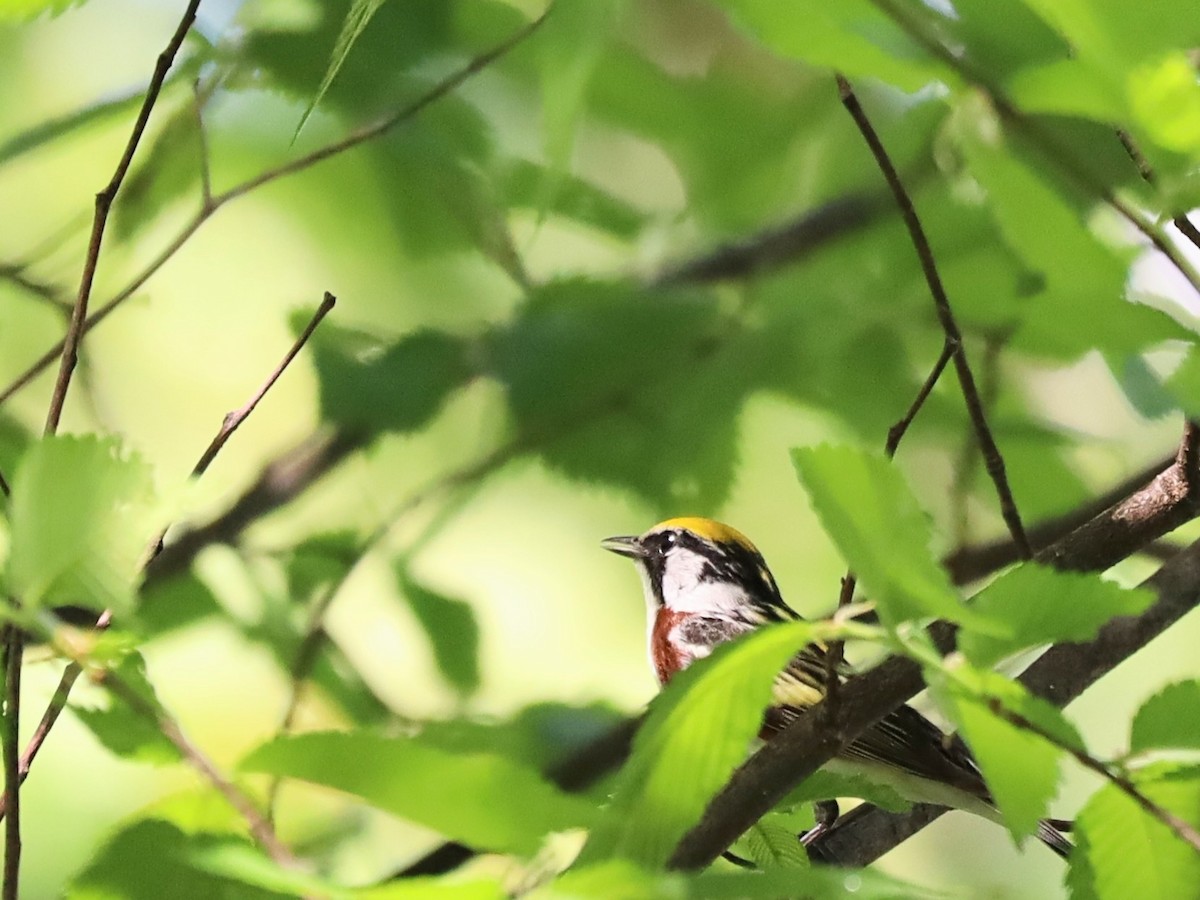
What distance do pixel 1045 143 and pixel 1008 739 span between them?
179 millimetres

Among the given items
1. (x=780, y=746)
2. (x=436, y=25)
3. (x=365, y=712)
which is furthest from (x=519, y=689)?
(x=780, y=746)

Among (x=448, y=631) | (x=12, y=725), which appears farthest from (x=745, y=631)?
(x=12, y=725)

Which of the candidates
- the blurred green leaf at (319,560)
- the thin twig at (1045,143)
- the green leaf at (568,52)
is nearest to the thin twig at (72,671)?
the green leaf at (568,52)

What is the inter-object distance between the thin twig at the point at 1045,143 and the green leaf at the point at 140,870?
30 centimetres

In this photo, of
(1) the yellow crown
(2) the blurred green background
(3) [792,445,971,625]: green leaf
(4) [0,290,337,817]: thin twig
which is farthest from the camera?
(1) the yellow crown

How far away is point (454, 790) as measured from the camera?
264mm

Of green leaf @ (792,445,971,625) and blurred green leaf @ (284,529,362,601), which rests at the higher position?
blurred green leaf @ (284,529,362,601)

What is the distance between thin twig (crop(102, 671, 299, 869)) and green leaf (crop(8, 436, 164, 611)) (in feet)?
0.10

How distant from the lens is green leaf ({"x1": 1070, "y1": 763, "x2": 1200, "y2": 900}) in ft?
1.03

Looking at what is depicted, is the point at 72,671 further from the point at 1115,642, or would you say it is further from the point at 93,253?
the point at 1115,642

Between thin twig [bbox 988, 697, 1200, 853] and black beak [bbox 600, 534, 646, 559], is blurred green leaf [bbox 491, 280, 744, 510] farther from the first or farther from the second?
thin twig [bbox 988, 697, 1200, 853]

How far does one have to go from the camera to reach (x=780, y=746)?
0.36m

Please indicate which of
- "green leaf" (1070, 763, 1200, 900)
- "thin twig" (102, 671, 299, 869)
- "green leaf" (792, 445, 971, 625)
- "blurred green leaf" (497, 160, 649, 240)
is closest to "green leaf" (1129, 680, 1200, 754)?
"green leaf" (1070, 763, 1200, 900)

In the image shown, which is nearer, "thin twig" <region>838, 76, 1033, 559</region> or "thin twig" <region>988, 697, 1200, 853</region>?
"thin twig" <region>988, 697, 1200, 853</region>
